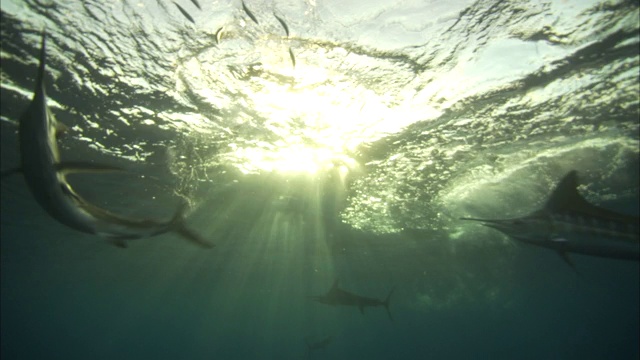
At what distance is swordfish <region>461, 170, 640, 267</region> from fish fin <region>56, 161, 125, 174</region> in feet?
13.9

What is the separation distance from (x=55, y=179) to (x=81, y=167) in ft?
1.01

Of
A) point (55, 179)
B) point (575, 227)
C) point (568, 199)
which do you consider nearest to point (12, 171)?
point (55, 179)

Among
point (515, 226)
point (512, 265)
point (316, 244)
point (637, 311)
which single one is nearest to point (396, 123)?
point (515, 226)

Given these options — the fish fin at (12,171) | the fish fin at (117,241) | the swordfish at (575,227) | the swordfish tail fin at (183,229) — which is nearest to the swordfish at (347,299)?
the swordfish at (575,227)

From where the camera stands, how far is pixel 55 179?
10.0ft

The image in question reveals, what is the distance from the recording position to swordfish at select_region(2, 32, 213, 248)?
9.47ft

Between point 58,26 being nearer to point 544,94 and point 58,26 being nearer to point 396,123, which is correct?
point 396,123

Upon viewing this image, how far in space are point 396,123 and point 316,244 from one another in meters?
20.1

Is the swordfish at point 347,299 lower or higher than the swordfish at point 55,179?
lower

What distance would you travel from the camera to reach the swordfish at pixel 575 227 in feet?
14.6

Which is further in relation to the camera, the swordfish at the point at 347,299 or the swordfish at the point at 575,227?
the swordfish at the point at 347,299

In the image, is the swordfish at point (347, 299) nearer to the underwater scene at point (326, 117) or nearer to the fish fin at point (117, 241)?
the underwater scene at point (326, 117)

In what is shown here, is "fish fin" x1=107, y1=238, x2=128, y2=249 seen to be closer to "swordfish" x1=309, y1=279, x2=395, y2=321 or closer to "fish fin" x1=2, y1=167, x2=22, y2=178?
"fish fin" x1=2, y1=167, x2=22, y2=178

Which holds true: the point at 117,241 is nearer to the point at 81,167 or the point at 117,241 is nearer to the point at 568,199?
the point at 81,167
